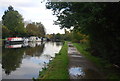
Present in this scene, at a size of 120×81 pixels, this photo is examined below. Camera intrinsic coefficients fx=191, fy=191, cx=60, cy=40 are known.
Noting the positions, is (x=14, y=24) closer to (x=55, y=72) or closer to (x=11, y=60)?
(x=11, y=60)

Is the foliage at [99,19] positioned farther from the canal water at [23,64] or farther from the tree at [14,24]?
the tree at [14,24]

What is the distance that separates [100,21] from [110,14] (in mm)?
1366

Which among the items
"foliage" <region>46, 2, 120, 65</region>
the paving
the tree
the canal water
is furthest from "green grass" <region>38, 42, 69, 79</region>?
the tree

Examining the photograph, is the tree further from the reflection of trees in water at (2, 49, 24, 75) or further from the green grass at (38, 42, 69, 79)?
the green grass at (38, 42, 69, 79)

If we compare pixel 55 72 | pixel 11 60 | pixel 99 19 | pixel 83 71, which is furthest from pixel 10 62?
pixel 99 19

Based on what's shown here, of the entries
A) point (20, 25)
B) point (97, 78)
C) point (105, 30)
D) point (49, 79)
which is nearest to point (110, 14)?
point (105, 30)

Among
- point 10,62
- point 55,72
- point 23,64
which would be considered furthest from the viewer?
point 10,62

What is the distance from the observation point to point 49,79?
1060 centimetres

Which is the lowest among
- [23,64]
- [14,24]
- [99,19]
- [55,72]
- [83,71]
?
[23,64]

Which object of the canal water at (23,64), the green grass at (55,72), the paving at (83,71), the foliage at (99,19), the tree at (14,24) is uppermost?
the tree at (14,24)

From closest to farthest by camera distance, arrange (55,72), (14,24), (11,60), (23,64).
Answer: (55,72), (23,64), (11,60), (14,24)

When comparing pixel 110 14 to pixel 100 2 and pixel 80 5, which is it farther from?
pixel 80 5

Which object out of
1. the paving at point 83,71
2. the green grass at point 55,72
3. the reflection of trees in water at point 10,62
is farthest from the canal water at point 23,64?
the paving at point 83,71

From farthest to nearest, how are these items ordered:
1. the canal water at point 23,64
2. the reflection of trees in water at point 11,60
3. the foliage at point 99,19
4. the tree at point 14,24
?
the tree at point 14,24, the reflection of trees in water at point 11,60, the canal water at point 23,64, the foliage at point 99,19
